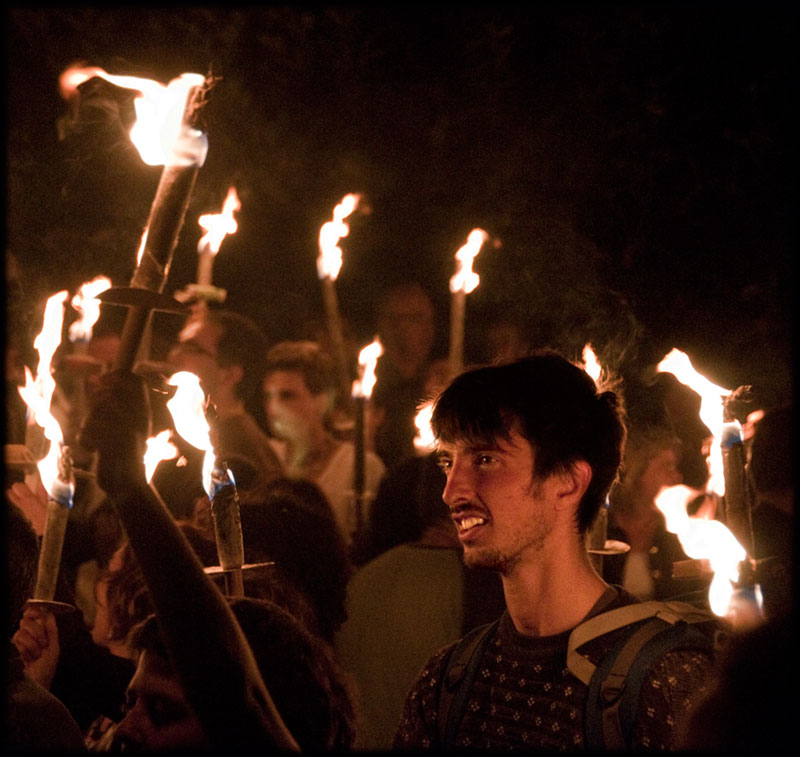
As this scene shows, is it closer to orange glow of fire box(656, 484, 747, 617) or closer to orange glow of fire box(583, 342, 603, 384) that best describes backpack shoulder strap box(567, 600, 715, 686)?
orange glow of fire box(656, 484, 747, 617)

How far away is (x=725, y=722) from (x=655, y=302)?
4.93 meters

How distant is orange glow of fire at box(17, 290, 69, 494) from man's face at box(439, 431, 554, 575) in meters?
1.27

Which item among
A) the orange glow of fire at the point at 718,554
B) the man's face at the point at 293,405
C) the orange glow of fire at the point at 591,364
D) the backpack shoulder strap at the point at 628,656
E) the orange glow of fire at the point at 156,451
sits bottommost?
the backpack shoulder strap at the point at 628,656

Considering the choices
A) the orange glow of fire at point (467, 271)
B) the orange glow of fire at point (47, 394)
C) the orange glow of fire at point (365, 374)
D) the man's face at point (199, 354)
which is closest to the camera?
the orange glow of fire at point (47, 394)

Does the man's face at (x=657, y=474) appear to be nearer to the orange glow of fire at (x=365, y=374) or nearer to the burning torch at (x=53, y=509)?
the orange glow of fire at (x=365, y=374)

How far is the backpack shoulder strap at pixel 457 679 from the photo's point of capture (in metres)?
2.88

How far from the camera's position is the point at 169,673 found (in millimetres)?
2516

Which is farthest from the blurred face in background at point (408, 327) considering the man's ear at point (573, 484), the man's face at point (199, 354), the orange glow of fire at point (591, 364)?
the man's ear at point (573, 484)

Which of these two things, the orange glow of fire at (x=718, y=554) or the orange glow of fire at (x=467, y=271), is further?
the orange glow of fire at (x=467, y=271)

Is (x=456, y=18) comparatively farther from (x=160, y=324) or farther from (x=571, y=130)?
(x=160, y=324)

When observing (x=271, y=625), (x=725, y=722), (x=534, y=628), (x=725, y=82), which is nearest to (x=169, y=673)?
(x=271, y=625)

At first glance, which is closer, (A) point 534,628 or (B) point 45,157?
(A) point 534,628

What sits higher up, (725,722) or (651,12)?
(651,12)

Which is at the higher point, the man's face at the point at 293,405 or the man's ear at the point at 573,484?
the man's face at the point at 293,405
